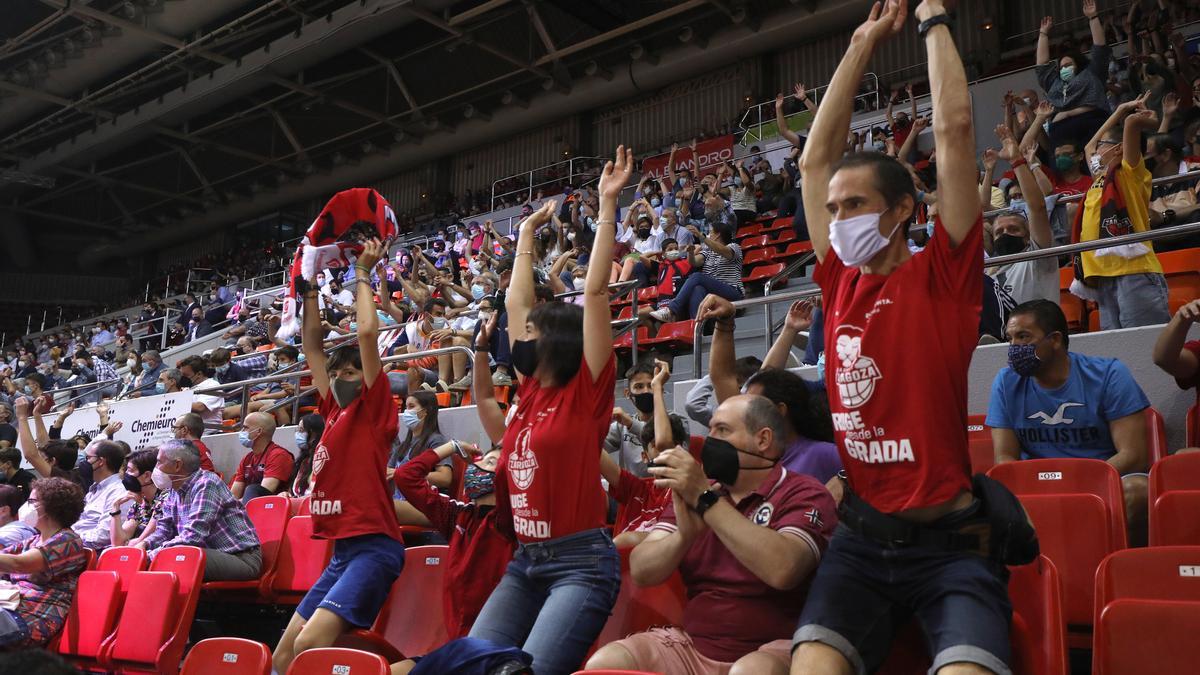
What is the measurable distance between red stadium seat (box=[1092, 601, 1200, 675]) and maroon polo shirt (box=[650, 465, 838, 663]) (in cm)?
65

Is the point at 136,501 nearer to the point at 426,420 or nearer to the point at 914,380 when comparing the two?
the point at 426,420

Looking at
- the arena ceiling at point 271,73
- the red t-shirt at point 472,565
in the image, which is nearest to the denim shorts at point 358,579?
the red t-shirt at point 472,565

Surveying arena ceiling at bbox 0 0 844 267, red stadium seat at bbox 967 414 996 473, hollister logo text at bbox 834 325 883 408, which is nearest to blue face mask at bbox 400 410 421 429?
red stadium seat at bbox 967 414 996 473

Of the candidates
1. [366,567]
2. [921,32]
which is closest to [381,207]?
[366,567]

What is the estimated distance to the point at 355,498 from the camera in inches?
138

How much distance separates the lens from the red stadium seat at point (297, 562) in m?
4.80

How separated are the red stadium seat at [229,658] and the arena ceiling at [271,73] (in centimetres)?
1329

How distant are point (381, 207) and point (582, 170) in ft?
46.2

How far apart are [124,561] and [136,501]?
1.37 m

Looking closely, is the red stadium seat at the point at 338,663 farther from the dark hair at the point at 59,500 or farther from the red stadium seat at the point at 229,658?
the dark hair at the point at 59,500

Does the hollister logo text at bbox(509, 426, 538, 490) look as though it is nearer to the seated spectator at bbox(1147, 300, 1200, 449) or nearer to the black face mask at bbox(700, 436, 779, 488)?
the black face mask at bbox(700, 436, 779, 488)

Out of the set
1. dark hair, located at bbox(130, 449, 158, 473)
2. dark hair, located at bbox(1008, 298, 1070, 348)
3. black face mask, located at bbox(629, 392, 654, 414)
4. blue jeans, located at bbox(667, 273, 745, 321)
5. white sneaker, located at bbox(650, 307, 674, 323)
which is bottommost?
dark hair, located at bbox(130, 449, 158, 473)

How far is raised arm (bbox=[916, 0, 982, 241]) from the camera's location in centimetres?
195

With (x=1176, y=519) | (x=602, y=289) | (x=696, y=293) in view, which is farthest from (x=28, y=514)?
(x=1176, y=519)
